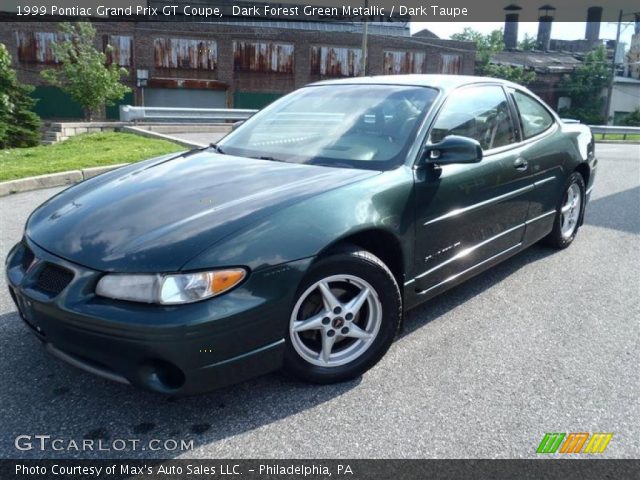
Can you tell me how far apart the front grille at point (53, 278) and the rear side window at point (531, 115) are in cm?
331

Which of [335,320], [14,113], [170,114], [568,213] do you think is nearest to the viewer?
[335,320]

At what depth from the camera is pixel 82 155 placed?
9609mm

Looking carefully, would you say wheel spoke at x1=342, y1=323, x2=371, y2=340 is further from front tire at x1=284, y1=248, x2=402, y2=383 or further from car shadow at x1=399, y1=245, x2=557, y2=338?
car shadow at x1=399, y1=245, x2=557, y2=338

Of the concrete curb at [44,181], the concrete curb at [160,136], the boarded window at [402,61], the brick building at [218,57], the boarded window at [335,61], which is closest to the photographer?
the concrete curb at [44,181]

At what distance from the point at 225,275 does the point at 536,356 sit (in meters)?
1.85

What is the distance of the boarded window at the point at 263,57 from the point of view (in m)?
36.6

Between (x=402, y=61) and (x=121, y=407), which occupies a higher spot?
(x=402, y=61)

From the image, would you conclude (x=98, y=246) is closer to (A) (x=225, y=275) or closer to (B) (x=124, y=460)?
(A) (x=225, y=275)

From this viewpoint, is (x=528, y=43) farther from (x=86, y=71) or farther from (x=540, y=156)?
(x=540, y=156)

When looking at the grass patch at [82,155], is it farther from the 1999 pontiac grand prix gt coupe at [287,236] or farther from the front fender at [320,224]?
the front fender at [320,224]

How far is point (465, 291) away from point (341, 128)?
1507mm

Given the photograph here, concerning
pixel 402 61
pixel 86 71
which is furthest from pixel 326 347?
pixel 402 61

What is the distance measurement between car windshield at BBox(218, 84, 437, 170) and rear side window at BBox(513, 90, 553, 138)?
1.08 meters

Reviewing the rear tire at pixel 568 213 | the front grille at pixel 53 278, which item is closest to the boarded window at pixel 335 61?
the rear tire at pixel 568 213
